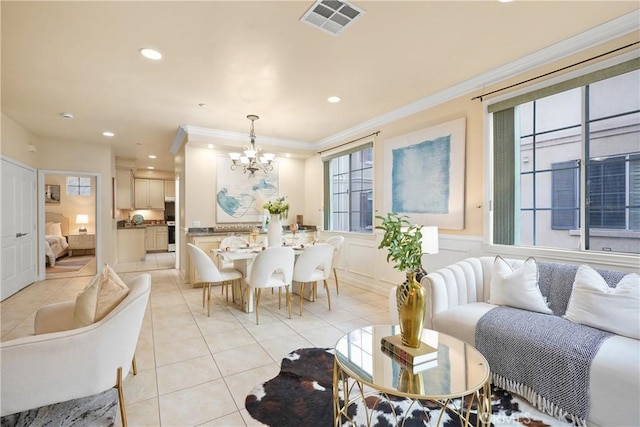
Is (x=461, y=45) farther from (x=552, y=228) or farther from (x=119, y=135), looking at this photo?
(x=119, y=135)

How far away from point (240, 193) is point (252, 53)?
3.31 m

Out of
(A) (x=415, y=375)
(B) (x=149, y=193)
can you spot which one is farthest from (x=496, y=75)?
(B) (x=149, y=193)

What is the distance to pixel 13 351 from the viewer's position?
4.35 ft

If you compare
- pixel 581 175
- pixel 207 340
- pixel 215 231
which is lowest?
pixel 207 340

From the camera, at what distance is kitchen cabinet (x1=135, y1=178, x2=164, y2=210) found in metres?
9.49

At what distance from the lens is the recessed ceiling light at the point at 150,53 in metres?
2.64

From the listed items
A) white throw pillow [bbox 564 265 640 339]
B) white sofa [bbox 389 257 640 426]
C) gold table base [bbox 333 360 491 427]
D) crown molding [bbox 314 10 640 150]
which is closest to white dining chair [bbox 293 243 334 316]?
white sofa [bbox 389 257 640 426]

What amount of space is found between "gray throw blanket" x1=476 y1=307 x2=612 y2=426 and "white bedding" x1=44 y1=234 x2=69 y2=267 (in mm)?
8616

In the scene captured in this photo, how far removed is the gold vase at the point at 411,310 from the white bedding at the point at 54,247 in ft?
27.0

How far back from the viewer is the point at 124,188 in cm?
855

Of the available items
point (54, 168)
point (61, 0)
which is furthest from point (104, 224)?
point (61, 0)

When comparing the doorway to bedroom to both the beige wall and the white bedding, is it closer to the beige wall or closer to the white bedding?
the white bedding

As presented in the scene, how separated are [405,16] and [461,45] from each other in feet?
2.41

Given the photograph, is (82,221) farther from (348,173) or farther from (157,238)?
(348,173)
